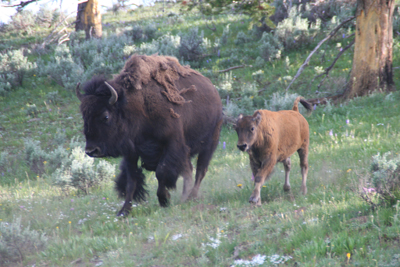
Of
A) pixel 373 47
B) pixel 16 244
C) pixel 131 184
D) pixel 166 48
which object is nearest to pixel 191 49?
pixel 166 48

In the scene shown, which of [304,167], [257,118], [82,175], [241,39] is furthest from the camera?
[241,39]

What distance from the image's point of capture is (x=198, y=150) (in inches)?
247

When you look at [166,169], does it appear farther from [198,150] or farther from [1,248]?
[1,248]

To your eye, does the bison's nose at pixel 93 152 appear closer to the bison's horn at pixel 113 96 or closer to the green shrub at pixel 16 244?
the bison's horn at pixel 113 96

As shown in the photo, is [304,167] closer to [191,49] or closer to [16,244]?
[16,244]

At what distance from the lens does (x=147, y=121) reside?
A: 17.5 feet

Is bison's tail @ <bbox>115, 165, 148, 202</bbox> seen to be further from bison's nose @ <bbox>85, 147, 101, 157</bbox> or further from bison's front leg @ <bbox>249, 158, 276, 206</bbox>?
bison's front leg @ <bbox>249, 158, 276, 206</bbox>

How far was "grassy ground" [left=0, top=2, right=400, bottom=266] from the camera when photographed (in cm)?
358

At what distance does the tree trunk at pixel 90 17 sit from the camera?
1523 cm

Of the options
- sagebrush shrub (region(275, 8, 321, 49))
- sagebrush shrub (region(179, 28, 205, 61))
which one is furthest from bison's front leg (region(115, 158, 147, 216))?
sagebrush shrub (region(275, 8, 321, 49))

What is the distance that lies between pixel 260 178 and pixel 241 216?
672mm

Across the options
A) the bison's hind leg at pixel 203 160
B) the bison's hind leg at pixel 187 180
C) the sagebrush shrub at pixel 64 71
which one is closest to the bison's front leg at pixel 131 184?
the bison's hind leg at pixel 187 180

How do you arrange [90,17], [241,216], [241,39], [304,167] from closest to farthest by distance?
[241,216] → [304,167] → [90,17] → [241,39]

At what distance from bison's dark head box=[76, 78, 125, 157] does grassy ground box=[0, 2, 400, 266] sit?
1.10 meters
